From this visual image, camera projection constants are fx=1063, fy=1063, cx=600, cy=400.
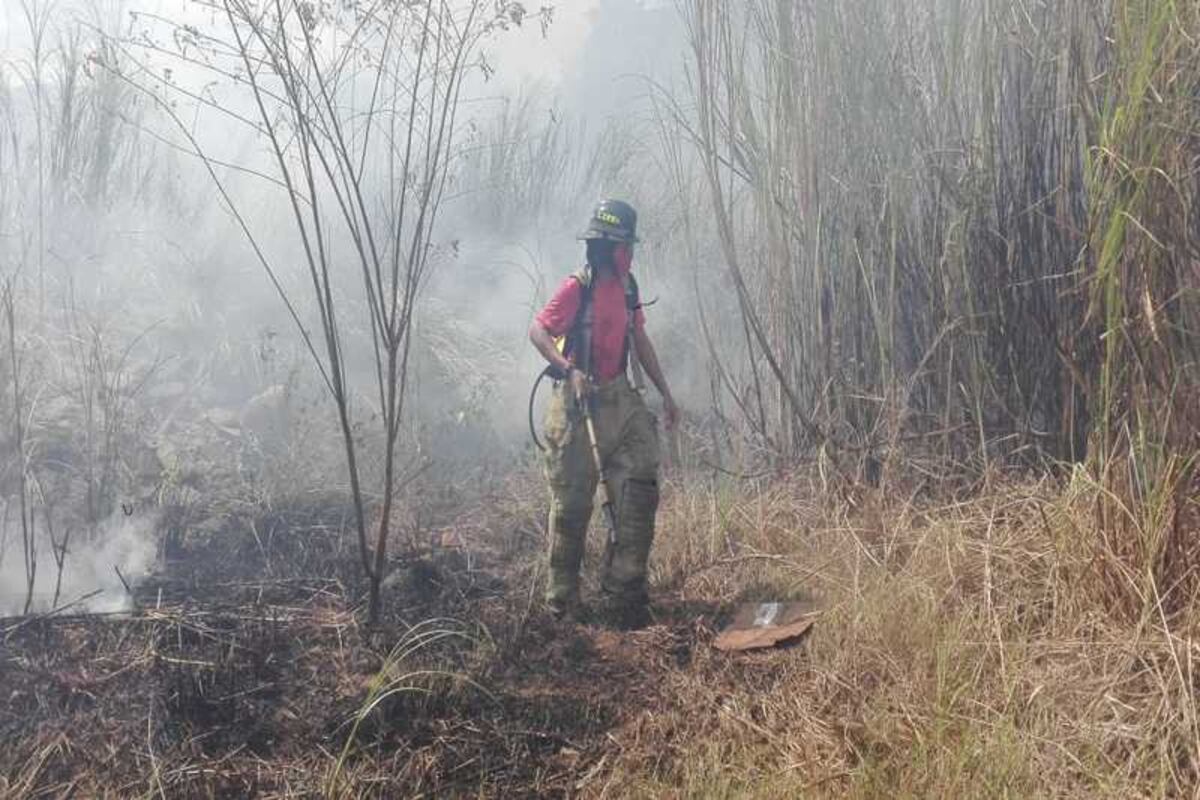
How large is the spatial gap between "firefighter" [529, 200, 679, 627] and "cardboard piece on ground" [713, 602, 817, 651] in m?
0.40

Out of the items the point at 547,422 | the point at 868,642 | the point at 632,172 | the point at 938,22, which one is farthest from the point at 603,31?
the point at 868,642

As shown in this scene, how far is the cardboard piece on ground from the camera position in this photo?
11.9 ft

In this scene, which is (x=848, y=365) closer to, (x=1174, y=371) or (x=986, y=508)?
(x=986, y=508)

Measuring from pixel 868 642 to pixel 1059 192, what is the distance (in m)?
1.78

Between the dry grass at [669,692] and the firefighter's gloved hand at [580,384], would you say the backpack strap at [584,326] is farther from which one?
the dry grass at [669,692]

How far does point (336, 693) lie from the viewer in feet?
10.5

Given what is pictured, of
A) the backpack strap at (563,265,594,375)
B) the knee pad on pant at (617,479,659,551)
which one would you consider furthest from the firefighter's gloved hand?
the knee pad on pant at (617,479,659,551)

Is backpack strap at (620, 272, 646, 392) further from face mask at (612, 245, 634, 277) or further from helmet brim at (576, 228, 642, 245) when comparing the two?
helmet brim at (576, 228, 642, 245)

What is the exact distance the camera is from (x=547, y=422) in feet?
14.2

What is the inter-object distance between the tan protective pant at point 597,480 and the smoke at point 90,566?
166 cm

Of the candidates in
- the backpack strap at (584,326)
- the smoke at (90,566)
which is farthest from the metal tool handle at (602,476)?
the smoke at (90,566)

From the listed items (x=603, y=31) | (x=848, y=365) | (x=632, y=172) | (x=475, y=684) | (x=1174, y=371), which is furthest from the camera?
(x=603, y=31)

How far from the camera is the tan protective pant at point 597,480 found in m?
4.20

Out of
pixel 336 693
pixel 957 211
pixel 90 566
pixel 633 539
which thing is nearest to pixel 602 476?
pixel 633 539
